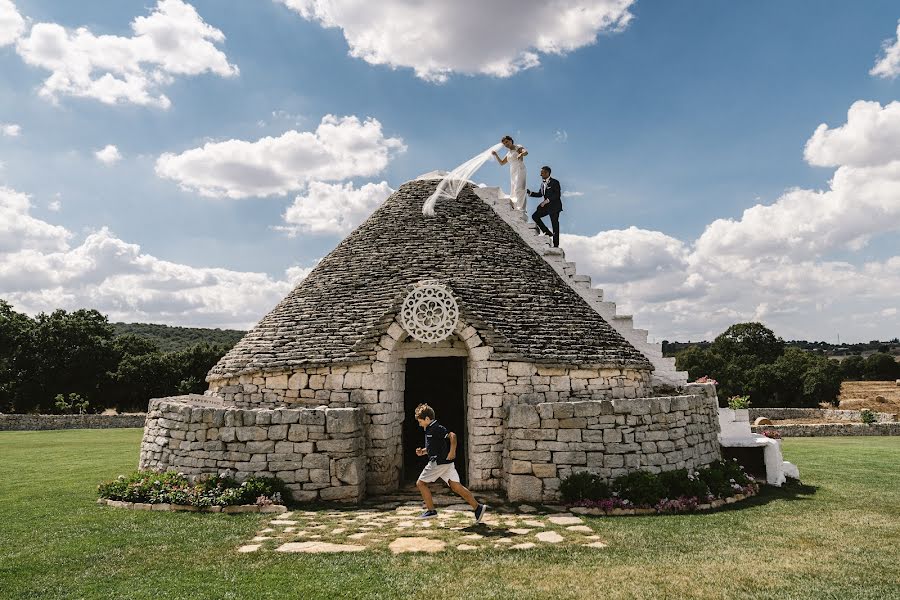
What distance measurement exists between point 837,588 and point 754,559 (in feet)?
2.69

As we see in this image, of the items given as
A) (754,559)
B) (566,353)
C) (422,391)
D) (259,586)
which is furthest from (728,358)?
(259,586)

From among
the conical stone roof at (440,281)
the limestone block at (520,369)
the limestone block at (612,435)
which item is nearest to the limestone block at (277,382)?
the conical stone roof at (440,281)

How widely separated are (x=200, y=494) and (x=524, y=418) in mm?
4868

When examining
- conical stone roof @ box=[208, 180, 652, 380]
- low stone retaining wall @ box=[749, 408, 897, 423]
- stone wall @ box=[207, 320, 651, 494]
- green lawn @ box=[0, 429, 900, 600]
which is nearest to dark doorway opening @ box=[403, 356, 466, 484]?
conical stone roof @ box=[208, 180, 652, 380]

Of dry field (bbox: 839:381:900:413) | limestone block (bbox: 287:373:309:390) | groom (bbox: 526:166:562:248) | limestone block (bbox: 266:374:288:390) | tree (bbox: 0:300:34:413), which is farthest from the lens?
tree (bbox: 0:300:34:413)

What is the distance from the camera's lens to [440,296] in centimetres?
922

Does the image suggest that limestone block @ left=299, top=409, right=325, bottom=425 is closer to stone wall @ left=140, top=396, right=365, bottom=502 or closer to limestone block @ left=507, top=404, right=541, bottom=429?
stone wall @ left=140, top=396, right=365, bottom=502

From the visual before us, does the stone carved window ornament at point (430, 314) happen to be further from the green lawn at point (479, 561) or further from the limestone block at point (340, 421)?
the green lawn at point (479, 561)

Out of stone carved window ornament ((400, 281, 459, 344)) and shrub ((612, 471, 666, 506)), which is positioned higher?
stone carved window ornament ((400, 281, 459, 344))

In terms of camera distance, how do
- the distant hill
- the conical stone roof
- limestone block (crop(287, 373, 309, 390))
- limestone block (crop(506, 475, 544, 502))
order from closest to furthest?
limestone block (crop(506, 475, 544, 502)) < the conical stone roof < limestone block (crop(287, 373, 309, 390)) < the distant hill

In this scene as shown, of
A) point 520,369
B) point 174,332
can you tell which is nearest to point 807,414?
point 520,369

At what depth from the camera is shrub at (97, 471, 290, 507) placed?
25.4 feet

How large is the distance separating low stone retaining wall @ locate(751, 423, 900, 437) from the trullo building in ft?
55.4

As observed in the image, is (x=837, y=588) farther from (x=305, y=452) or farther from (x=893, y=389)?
(x=893, y=389)
